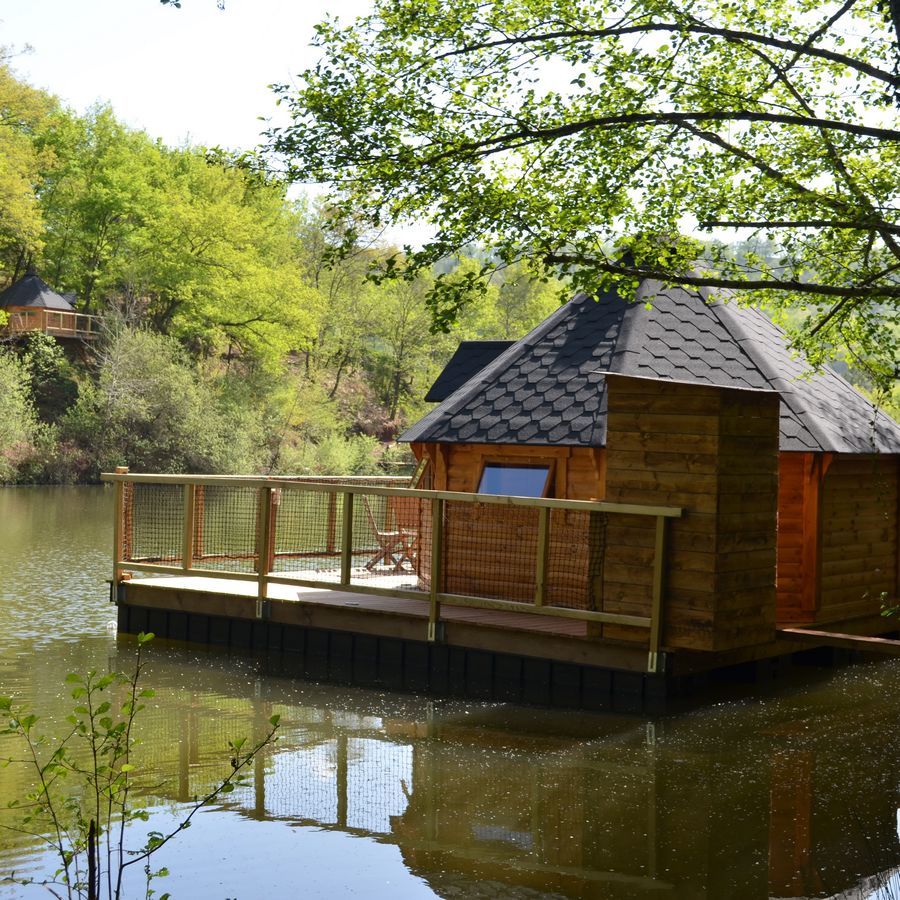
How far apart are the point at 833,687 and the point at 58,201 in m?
49.4

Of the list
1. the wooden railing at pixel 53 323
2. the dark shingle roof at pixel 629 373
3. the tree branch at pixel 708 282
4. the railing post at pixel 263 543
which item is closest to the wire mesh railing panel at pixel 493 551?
the dark shingle roof at pixel 629 373

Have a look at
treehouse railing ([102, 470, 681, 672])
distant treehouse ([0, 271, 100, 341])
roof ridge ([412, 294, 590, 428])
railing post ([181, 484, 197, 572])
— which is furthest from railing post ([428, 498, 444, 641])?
distant treehouse ([0, 271, 100, 341])

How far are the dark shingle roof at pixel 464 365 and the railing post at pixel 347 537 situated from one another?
443cm

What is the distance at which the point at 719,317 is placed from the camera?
14.8 m

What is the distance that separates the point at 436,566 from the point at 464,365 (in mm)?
6159

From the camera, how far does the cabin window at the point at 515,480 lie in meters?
13.6

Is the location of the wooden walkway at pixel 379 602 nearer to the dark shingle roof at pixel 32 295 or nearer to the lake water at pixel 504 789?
the lake water at pixel 504 789

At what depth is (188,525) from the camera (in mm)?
14000

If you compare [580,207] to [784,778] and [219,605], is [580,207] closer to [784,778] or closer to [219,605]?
[784,778]

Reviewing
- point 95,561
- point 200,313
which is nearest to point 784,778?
point 95,561

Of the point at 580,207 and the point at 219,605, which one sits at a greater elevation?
the point at 580,207

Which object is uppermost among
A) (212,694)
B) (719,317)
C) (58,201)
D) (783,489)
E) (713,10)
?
(58,201)

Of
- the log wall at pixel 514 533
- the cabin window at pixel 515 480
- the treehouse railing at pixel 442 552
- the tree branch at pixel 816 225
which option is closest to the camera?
the tree branch at pixel 816 225

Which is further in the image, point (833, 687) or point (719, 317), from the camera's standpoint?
point (719, 317)
